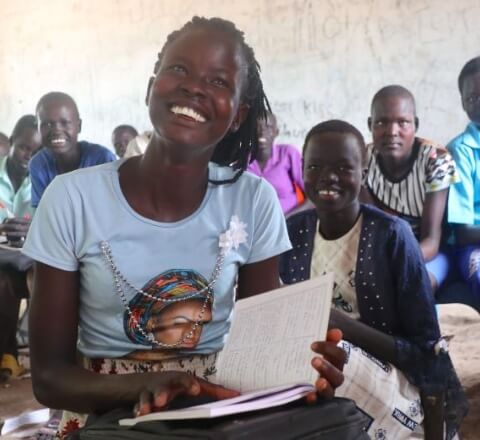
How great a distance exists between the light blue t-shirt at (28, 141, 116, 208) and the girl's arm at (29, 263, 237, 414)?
192cm

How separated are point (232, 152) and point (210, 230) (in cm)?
25

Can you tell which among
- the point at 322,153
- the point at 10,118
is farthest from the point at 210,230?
the point at 10,118

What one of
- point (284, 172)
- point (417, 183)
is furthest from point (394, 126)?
point (284, 172)

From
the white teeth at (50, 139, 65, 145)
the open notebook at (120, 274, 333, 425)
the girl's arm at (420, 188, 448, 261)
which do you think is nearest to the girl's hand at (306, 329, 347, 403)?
the open notebook at (120, 274, 333, 425)

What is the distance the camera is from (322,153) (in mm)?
1867

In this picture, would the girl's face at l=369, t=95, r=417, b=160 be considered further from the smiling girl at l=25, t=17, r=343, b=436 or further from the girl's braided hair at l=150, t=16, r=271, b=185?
the smiling girl at l=25, t=17, r=343, b=436

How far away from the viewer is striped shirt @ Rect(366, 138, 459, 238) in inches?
98.1

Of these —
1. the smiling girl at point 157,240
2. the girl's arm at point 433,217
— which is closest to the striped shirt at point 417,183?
the girl's arm at point 433,217

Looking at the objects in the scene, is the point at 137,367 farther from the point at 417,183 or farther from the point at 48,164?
the point at 48,164

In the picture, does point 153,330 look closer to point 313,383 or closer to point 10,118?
point 313,383

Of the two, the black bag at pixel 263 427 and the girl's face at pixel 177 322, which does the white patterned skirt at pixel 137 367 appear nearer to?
the girl's face at pixel 177 322

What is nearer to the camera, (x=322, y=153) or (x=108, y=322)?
(x=108, y=322)

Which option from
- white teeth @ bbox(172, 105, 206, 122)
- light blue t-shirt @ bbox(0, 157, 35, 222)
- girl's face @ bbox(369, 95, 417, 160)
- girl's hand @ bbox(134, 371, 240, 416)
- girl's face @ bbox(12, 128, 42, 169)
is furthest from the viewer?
girl's face @ bbox(12, 128, 42, 169)

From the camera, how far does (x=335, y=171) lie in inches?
73.2
